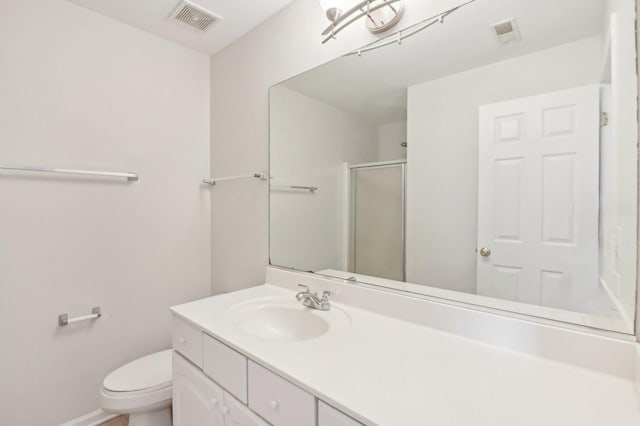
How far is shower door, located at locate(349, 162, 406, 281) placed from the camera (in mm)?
1253

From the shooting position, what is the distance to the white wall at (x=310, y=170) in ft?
4.76

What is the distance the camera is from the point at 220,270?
2.10 metres

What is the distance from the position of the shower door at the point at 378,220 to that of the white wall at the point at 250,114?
0.58m

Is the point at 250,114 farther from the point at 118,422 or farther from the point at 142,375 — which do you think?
the point at 118,422

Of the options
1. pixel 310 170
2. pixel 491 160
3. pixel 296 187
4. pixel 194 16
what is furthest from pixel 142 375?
pixel 194 16

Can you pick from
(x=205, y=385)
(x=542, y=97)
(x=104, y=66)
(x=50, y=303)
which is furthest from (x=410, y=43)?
(x=50, y=303)

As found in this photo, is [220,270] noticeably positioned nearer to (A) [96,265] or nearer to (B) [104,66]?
(A) [96,265]

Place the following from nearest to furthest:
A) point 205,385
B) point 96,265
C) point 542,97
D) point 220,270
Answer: point 542,97, point 205,385, point 96,265, point 220,270

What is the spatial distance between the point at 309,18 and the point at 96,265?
5.80ft

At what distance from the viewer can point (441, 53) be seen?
1126 mm

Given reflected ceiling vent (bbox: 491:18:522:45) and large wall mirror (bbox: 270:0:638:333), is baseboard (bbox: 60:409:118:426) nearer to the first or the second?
large wall mirror (bbox: 270:0:638:333)

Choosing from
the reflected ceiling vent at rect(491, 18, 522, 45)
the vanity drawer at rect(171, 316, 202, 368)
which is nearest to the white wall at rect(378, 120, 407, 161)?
the reflected ceiling vent at rect(491, 18, 522, 45)

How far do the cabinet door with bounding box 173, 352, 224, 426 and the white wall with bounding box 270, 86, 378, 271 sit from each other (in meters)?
0.67

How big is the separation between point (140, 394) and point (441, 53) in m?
1.94
